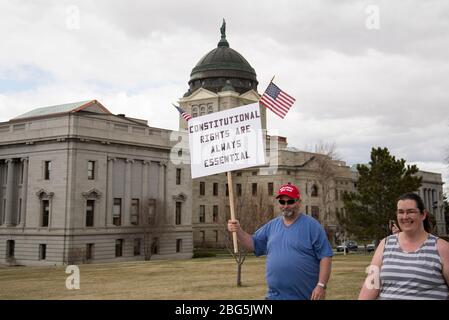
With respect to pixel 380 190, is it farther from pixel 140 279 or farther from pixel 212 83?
pixel 212 83

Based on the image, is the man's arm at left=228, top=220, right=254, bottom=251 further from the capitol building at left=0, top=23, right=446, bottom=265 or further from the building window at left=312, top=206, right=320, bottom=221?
the building window at left=312, top=206, right=320, bottom=221

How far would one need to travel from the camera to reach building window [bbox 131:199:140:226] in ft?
187

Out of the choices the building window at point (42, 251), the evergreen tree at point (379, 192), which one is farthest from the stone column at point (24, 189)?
the evergreen tree at point (379, 192)

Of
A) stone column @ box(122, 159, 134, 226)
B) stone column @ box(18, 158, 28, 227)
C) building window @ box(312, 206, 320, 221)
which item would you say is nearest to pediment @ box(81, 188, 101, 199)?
stone column @ box(122, 159, 134, 226)

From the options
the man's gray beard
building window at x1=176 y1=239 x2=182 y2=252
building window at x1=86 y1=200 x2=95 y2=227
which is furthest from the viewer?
building window at x1=176 y1=239 x2=182 y2=252

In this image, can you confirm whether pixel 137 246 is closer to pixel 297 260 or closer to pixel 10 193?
pixel 10 193

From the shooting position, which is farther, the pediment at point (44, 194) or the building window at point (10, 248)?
the building window at point (10, 248)

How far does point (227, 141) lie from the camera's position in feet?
26.0

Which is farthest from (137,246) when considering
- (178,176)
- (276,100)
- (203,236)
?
(276,100)

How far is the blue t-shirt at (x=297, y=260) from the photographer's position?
6512 mm

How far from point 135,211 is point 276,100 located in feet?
161

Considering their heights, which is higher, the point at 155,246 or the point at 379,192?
the point at 379,192

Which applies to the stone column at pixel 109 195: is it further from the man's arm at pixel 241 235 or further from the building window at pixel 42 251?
the man's arm at pixel 241 235

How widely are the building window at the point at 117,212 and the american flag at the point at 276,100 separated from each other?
4693 cm
